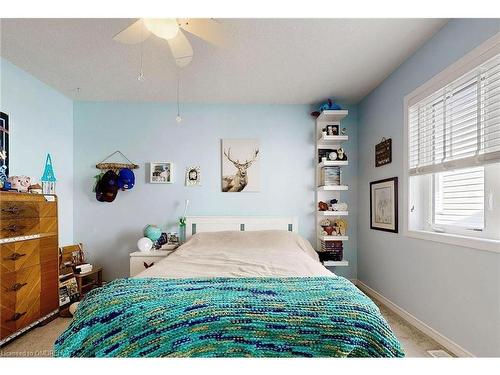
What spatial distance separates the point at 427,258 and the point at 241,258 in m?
1.51

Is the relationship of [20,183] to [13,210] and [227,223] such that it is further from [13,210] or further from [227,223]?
[227,223]

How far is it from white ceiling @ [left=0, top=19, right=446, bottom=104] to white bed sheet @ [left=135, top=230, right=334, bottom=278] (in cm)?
166

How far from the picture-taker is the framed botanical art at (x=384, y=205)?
2615mm

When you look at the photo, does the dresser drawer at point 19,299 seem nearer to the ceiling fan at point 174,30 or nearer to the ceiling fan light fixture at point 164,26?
the ceiling fan at point 174,30

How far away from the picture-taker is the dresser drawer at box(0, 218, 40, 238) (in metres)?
2.04

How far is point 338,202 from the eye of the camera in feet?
11.2

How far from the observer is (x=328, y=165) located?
3.23 m

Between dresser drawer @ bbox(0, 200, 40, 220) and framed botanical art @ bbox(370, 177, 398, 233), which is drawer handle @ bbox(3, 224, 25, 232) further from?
framed botanical art @ bbox(370, 177, 398, 233)

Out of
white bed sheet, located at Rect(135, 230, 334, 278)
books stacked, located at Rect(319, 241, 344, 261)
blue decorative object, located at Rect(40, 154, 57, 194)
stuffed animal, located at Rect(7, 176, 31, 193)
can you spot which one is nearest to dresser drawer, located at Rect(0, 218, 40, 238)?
stuffed animal, located at Rect(7, 176, 31, 193)

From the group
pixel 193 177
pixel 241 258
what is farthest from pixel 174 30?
pixel 193 177

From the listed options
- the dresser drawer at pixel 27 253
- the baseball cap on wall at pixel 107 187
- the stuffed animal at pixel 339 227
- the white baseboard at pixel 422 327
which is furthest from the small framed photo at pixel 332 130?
the dresser drawer at pixel 27 253
